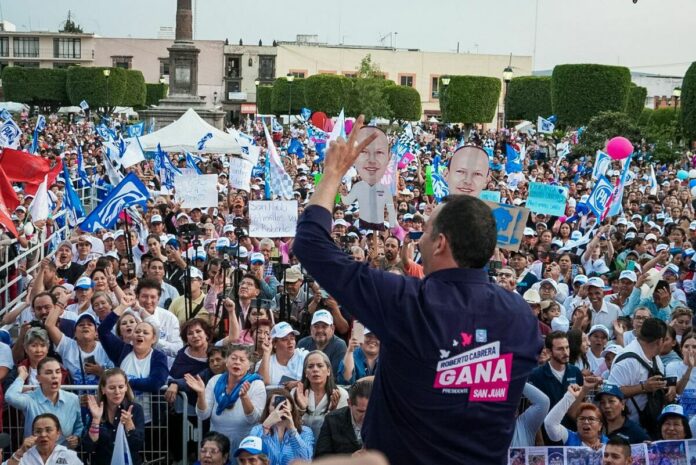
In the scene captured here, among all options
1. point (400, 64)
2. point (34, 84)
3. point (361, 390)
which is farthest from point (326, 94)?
point (361, 390)

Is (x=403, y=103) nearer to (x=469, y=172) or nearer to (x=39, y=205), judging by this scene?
(x=39, y=205)

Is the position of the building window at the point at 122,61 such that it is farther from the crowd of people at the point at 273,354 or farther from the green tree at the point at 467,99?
the crowd of people at the point at 273,354

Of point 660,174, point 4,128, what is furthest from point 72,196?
point 660,174

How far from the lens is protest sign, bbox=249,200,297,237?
41.8 ft

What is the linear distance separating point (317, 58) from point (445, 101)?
43427mm

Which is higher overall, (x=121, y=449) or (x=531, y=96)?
(x=531, y=96)

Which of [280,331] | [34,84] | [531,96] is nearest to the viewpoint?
[280,331]

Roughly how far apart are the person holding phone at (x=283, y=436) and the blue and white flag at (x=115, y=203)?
649cm

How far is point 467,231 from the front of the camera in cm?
314

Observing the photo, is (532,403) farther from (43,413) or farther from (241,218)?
(241,218)

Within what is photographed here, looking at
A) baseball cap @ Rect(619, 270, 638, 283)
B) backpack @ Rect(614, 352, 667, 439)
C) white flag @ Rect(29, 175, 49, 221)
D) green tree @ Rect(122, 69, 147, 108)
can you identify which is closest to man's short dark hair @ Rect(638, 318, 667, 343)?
backpack @ Rect(614, 352, 667, 439)

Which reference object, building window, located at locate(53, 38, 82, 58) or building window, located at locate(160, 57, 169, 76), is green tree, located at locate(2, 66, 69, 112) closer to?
building window, located at locate(160, 57, 169, 76)

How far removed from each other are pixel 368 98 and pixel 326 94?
9.10ft

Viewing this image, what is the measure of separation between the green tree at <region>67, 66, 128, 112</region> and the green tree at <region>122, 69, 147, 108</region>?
0.91 meters
